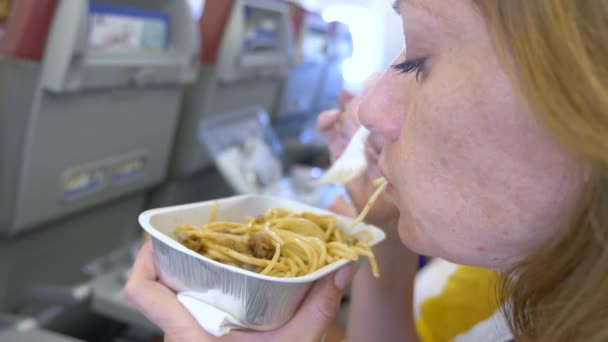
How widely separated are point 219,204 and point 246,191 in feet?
3.82

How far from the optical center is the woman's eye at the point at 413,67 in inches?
25.9

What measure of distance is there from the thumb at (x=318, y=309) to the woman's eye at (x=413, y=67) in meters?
0.33

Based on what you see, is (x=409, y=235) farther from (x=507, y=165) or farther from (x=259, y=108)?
(x=259, y=108)

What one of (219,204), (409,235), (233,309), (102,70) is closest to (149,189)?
(102,70)

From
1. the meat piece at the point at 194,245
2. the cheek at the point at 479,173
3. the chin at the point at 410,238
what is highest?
the cheek at the point at 479,173

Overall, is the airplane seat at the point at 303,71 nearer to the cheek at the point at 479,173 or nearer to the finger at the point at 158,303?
the finger at the point at 158,303

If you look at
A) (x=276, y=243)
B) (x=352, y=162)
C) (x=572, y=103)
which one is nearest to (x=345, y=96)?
(x=352, y=162)

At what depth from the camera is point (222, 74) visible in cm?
213

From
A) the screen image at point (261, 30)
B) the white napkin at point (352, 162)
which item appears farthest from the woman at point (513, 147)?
the screen image at point (261, 30)

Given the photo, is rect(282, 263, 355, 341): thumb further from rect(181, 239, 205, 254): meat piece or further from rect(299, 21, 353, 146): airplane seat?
rect(299, 21, 353, 146): airplane seat

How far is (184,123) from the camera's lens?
85.9 inches

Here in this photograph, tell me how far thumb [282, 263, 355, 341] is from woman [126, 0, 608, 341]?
0.19 metres

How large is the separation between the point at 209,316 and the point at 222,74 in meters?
1.49

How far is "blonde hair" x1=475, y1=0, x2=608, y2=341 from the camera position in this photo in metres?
0.51
